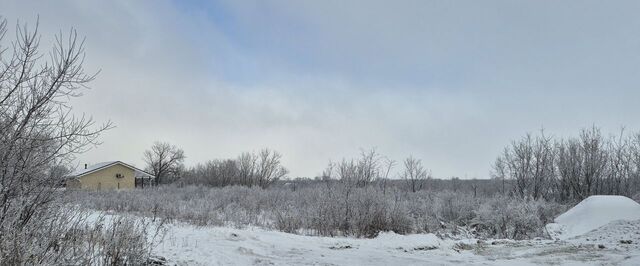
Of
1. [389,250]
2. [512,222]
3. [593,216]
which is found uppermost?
[593,216]

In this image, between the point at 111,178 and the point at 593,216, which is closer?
the point at 593,216

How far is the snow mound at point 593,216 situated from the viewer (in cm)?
1736

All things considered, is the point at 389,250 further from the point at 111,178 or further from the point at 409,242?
the point at 111,178

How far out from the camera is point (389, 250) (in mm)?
11844

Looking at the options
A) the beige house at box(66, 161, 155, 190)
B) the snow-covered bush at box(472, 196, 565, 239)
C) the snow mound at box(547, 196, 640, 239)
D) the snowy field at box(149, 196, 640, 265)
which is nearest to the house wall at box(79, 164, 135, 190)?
the beige house at box(66, 161, 155, 190)

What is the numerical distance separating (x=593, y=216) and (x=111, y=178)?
5373 centimetres

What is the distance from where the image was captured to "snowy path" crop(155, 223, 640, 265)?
9742 mm

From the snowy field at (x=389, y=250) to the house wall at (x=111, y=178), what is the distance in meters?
47.9

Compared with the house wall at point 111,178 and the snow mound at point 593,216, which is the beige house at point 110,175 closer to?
the house wall at point 111,178

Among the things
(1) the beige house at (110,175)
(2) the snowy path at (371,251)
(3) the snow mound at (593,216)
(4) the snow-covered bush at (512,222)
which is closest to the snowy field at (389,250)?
(2) the snowy path at (371,251)

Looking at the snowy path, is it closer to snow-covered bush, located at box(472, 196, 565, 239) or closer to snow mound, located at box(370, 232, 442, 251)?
snow mound, located at box(370, 232, 442, 251)

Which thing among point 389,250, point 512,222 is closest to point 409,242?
point 389,250

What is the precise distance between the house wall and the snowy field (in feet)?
157

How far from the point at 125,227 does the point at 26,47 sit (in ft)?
9.98
